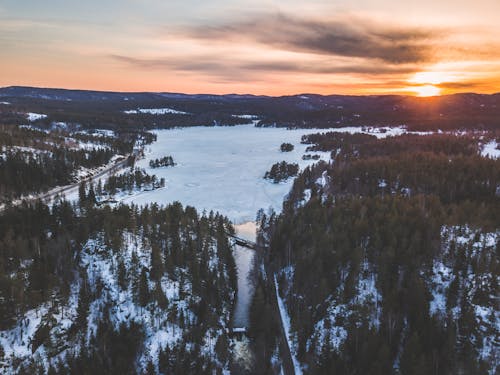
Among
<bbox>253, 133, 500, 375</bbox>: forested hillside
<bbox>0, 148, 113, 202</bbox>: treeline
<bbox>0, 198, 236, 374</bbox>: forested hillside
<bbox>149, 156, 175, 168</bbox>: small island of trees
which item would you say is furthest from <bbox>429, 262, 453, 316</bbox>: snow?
<bbox>149, 156, 175, 168</bbox>: small island of trees

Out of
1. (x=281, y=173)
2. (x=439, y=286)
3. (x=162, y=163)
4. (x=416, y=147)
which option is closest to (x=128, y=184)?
(x=162, y=163)

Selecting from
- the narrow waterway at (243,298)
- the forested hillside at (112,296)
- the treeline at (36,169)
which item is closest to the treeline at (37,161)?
A: the treeline at (36,169)

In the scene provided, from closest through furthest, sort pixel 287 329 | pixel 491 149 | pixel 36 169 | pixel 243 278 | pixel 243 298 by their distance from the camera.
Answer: pixel 287 329, pixel 243 298, pixel 243 278, pixel 36 169, pixel 491 149

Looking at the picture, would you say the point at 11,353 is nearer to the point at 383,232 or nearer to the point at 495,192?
the point at 383,232

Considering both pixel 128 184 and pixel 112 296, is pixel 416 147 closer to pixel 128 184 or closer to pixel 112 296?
pixel 128 184

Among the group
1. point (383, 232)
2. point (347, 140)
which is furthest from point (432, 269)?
point (347, 140)

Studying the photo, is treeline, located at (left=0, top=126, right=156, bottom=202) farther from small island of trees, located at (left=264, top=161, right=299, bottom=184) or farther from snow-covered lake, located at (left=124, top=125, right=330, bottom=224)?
small island of trees, located at (left=264, top=161, right=299, bottom=184)
